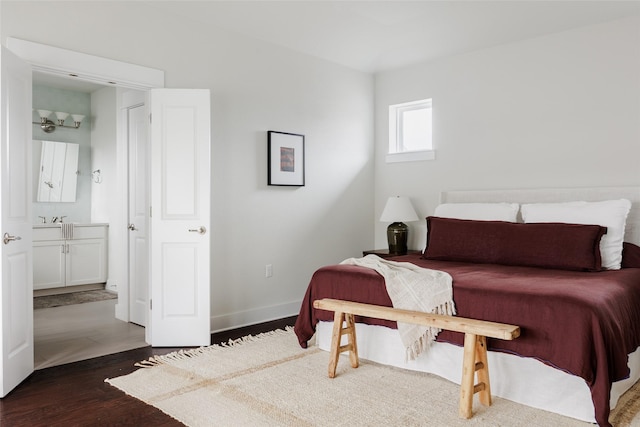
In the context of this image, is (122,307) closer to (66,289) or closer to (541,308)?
(66,289)

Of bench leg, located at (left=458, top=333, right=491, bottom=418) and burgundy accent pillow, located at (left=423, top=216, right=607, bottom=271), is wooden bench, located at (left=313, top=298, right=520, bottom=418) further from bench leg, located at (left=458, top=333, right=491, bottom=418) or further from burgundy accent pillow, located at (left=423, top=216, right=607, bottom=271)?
burgundy accent pillow, located at (left=423, top=216, right=607, bottom=271)

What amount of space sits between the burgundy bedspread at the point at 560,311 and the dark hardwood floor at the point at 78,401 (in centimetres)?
148

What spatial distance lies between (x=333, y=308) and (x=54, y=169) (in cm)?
496

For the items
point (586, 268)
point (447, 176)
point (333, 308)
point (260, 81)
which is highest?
point (260, 81)

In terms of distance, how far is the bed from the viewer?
2447 millimetres

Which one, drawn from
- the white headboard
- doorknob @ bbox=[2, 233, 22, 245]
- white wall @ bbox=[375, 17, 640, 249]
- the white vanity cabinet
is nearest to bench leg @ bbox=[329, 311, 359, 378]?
doorknob @ bbox=[2, 233, 22, 245]

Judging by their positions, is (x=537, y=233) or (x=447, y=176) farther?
(x=447, y=176)

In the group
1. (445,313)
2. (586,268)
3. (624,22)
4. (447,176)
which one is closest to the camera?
(445,313)

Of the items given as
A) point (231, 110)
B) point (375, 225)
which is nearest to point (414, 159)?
point (375, 225)

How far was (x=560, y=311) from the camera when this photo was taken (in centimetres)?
253

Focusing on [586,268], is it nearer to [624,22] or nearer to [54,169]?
[624,22]

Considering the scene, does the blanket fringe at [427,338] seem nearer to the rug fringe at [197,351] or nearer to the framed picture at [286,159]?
the rug fringe at [197,351]

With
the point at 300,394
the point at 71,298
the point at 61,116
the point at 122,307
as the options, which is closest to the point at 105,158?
the point at 61,116

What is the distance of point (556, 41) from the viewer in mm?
4379
